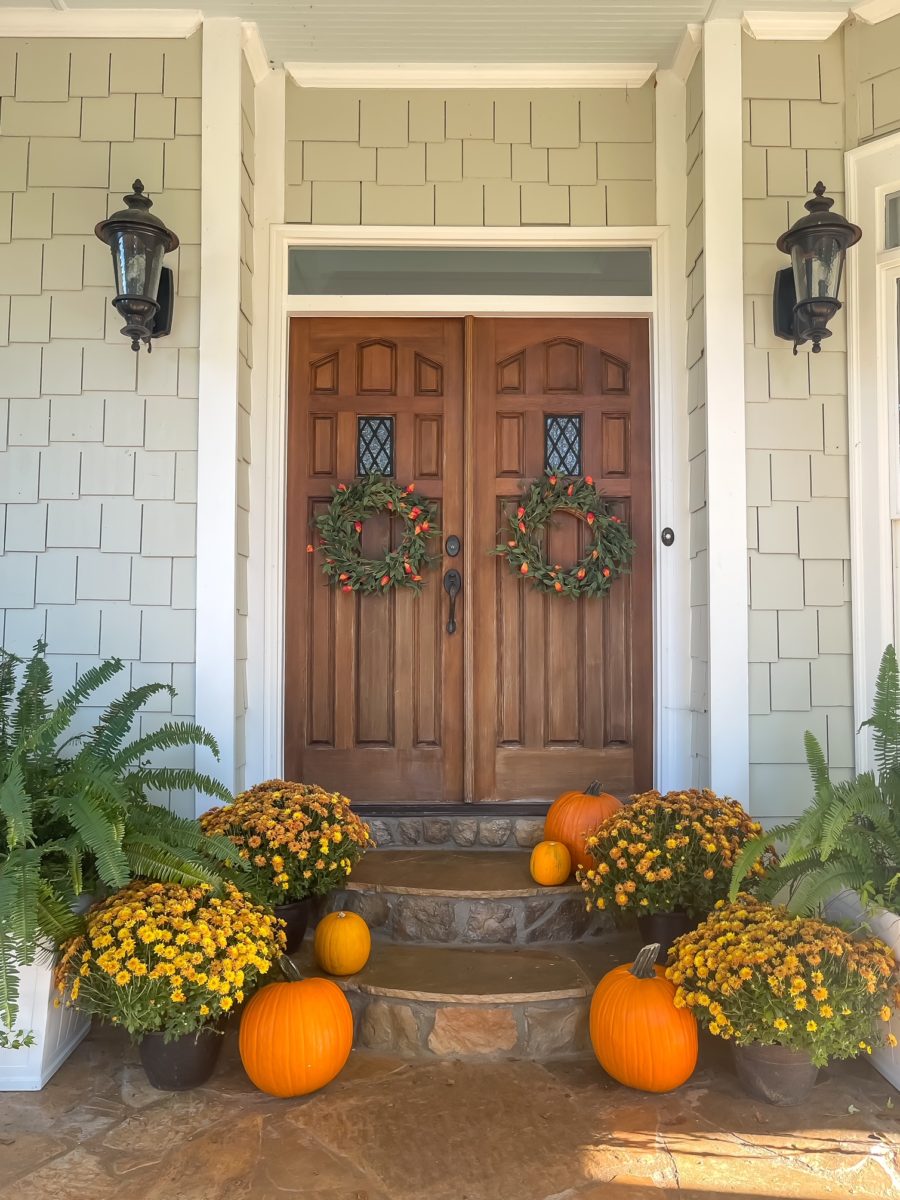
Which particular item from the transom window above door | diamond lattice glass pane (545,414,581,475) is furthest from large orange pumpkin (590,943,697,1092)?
the transom window above door

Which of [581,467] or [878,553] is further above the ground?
[581,467]

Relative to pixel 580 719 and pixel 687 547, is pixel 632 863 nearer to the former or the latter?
pixel 580 719

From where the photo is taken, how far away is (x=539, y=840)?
10.6ft

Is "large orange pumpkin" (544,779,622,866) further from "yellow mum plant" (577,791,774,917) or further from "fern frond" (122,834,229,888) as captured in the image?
"fern frond" (122,834,229,888)

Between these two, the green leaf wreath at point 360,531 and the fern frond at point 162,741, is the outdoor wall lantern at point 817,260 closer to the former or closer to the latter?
the green leaf wreath at point 360,531

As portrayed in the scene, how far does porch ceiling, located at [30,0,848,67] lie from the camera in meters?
3.06

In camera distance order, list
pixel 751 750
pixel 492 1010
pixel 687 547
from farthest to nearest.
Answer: pixel 687 547 < pixel 751 750 < pixel 492 1010

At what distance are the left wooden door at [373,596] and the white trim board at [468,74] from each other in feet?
3.03

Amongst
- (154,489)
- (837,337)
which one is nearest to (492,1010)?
(154,489)

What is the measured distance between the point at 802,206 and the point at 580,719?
6.91 feet

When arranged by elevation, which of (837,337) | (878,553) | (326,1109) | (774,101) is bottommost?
(326,1109)

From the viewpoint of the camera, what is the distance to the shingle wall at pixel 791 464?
308 cm

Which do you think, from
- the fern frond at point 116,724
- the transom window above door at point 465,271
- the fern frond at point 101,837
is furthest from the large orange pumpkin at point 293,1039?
the transom window above door at point 465,271

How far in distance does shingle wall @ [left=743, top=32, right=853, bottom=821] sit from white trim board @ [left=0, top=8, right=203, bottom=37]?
2.08m
